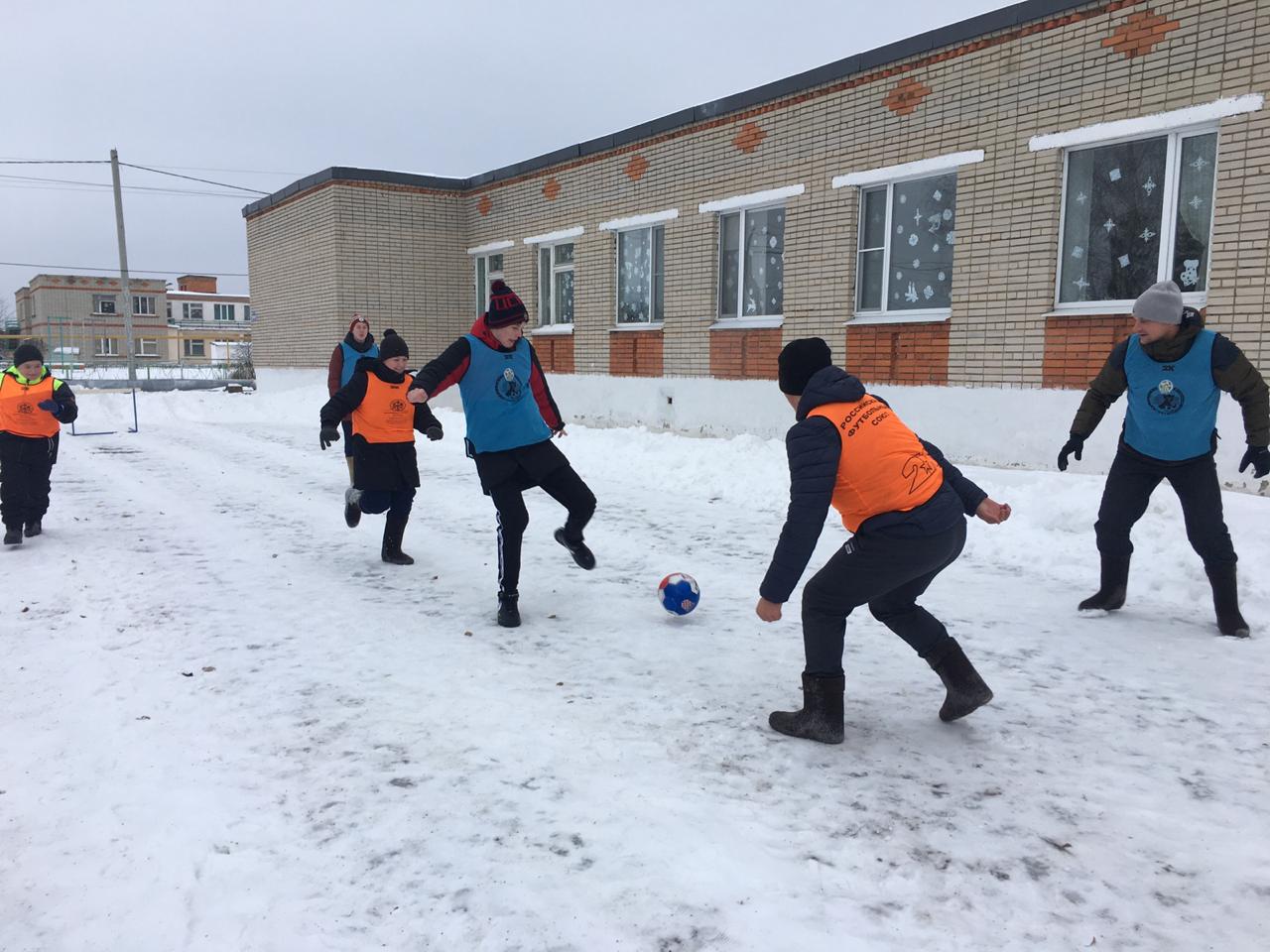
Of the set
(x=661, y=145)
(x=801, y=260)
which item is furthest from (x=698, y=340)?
(x=661, y=145)

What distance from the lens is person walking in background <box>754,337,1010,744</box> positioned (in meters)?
3.32

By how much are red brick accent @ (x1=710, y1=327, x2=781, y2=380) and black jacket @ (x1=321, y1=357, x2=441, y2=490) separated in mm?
6934

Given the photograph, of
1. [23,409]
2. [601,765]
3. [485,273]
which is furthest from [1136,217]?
[485,273]

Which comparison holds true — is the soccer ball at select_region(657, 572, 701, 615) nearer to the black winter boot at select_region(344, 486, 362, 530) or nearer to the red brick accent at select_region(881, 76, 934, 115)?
the black winter boot at select_region(344, 486, 362, 530)

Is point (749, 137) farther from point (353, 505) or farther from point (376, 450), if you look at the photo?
point (353, 505)

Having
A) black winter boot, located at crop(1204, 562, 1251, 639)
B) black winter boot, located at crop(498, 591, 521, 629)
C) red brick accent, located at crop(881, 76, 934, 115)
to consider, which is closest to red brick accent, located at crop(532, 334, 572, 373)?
red brick accent, located at crop(881, 76, 934, 115)

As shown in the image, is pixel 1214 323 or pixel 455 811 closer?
pixel 455 811

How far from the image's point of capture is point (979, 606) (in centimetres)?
555

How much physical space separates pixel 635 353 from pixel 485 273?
592cm

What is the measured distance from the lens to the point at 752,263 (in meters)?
13.2

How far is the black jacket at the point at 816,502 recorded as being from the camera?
331cm

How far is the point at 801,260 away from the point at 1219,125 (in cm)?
499

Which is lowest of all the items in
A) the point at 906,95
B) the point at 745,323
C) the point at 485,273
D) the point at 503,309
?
the point at 503,309

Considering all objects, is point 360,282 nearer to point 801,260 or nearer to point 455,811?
point 801,260
